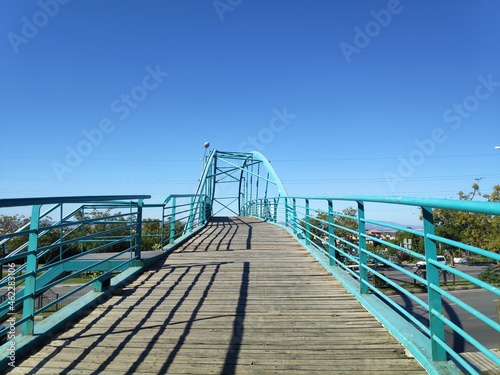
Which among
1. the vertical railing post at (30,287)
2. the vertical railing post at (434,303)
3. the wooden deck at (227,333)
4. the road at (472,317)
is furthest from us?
the road at (472,317)

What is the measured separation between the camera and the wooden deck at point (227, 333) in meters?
2.37

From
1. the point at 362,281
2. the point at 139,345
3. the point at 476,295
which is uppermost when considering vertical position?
the point at 362,281

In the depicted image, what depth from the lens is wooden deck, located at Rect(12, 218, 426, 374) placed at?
93.3 inches

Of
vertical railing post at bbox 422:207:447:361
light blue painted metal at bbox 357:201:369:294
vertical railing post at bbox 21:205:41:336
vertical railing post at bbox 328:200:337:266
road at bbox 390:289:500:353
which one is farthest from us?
road at bbox 390:289:500:353

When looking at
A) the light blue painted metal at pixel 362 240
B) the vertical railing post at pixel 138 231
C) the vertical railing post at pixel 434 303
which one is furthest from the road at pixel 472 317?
the vertical railing post at pixel 434 303

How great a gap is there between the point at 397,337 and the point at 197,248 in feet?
18.3

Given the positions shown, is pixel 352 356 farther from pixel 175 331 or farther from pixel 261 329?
pixel 175 331

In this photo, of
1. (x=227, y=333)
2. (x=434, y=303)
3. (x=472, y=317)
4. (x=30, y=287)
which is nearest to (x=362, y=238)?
(x=434, y=303)

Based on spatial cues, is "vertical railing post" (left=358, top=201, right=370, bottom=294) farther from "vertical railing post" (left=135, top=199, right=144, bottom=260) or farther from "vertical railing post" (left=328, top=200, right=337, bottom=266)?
"vertical railing post" (left=135, top=199, right=144, bottom=260)

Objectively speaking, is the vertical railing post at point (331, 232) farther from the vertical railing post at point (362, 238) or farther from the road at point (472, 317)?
the road at point (472, 317)

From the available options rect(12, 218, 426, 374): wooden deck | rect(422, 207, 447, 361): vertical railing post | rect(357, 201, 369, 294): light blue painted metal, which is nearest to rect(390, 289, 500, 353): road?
rect(12, 218, 426, 374): wooden deck

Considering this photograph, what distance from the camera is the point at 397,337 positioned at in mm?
2643

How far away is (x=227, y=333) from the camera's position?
115 inches

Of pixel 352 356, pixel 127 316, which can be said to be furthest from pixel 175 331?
pixel 352 356
